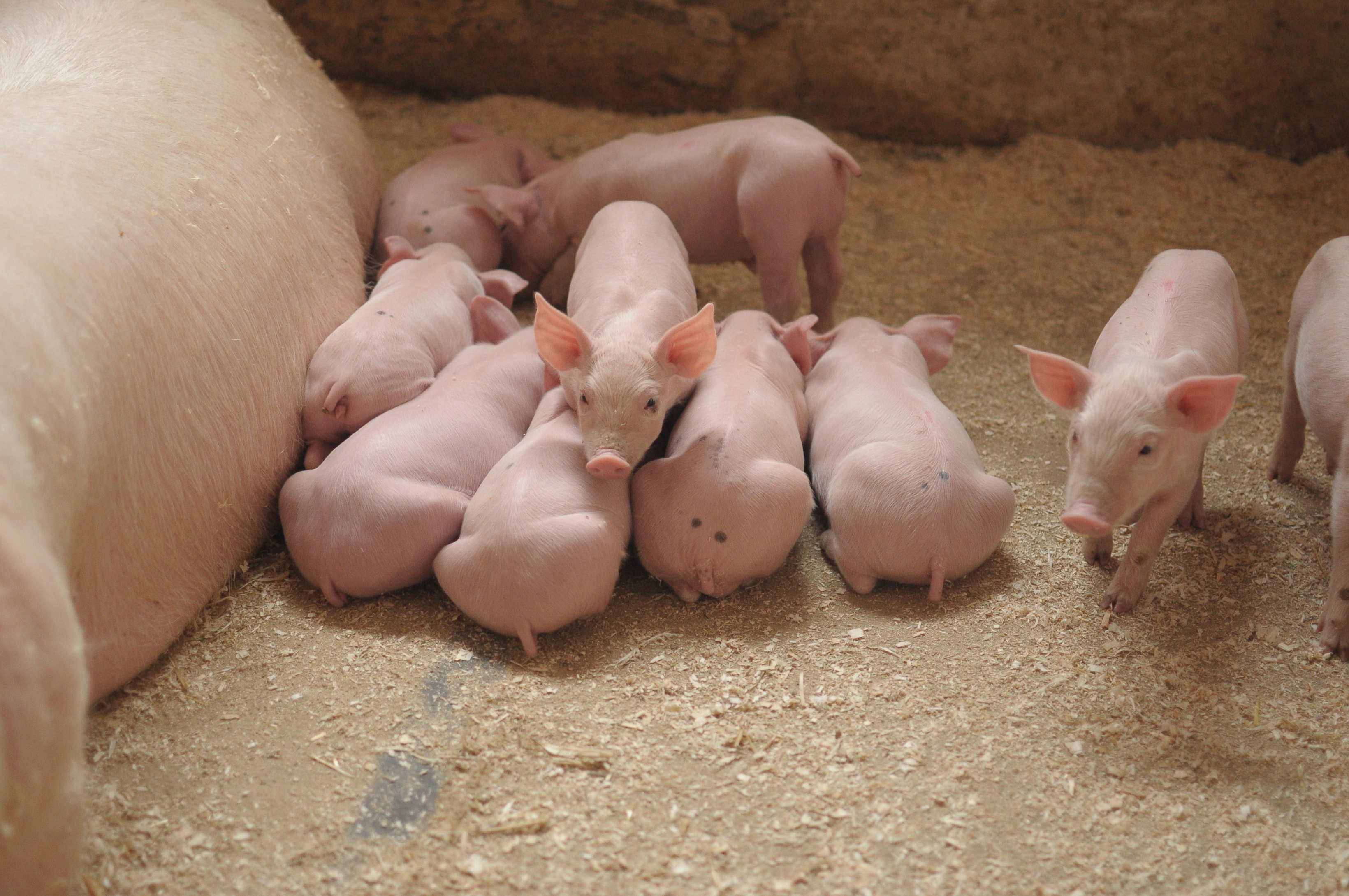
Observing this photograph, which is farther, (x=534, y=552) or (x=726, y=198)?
(x=726, y=198)

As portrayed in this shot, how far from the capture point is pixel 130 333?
194cm

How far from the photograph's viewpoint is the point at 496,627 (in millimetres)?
2105

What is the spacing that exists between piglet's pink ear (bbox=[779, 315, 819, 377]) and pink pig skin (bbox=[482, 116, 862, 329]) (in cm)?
40

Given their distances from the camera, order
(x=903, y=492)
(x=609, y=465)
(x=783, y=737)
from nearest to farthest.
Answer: (x=783, y=737)
(x=609, y=465)
(x=903, y=492)

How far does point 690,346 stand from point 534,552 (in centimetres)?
60

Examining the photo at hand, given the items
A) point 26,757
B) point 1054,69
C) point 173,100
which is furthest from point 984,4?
point 26,757

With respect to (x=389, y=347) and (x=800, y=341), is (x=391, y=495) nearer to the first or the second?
(x=389, y=347)

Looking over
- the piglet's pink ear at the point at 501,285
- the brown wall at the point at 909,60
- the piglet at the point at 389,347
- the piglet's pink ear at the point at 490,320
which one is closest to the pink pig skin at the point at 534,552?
the piglet at the point at 389,347

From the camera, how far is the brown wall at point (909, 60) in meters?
4.14

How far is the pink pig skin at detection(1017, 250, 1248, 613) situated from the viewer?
6.56 feet

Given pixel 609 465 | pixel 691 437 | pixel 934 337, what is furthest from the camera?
pixel 934 337

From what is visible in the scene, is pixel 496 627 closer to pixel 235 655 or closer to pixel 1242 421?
pixel 235 655

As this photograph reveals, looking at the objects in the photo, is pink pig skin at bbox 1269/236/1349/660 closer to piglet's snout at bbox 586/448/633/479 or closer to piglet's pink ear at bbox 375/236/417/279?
piglet's snout at bbox 586/448/633/479

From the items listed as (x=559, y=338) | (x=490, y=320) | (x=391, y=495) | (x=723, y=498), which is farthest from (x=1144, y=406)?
(x=490, y=320)
